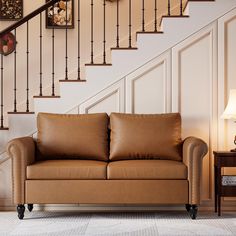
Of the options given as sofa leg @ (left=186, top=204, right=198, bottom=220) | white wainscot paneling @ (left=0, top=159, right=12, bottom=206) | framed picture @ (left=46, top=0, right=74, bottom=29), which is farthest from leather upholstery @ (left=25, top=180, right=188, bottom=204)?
framed picture @ (left=46, top=0, right=74, bottom=29)

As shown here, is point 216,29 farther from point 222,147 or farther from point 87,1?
point 87,1

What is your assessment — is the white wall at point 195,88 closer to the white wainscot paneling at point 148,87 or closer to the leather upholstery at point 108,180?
the white wainscot paneling at point 148,87

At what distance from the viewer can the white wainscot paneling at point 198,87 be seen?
17.0 ft

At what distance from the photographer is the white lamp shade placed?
4.82 m

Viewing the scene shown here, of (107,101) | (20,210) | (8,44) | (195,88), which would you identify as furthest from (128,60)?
(8,44)

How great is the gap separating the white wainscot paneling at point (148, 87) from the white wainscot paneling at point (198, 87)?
112mm

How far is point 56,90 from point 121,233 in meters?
2.94

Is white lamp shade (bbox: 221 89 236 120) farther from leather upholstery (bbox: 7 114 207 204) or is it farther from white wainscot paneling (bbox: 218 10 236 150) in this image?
leather upholstery (bbox: 7 114 207 204)

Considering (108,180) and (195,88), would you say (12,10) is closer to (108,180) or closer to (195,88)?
(195,88)

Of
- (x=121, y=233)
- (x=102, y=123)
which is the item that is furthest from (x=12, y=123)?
(x=121, y=233)

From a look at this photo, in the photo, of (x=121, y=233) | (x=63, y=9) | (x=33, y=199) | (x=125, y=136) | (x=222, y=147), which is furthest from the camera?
(x=63, y=9)

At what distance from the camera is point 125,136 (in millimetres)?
4855

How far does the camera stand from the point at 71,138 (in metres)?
4.86

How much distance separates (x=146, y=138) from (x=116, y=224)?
2.95 feet
